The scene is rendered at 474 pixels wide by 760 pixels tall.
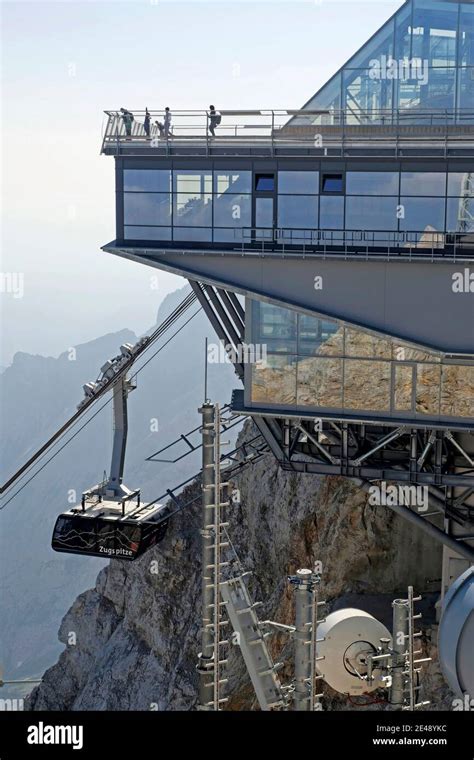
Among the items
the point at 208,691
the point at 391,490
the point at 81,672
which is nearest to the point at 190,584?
the point at 81,672

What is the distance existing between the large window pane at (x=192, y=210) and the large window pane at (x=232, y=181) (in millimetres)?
508

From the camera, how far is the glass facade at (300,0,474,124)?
3834cm

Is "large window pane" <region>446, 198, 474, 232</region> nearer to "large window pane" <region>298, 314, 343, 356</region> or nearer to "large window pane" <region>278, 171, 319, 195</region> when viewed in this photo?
"large window pane" <region>278, 171, 319, 195</region>

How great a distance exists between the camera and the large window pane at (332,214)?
38.6 meters

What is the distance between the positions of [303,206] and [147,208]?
18.0 ft

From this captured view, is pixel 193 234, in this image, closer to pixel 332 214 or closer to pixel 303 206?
pixel 303 206

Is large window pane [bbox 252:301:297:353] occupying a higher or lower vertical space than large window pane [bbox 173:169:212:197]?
lower

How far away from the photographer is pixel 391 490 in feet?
140

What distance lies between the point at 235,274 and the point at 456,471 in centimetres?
1001

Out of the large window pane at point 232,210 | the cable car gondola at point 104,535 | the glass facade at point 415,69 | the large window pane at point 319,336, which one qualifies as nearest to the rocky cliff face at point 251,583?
the cable car gondola at point 104,535

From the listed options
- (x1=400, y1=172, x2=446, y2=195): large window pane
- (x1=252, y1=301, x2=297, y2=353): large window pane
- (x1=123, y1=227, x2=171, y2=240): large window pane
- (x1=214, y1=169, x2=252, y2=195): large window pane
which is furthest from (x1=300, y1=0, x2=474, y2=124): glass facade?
(x1=252, y1=301, x2=297, y2=353): large window pane

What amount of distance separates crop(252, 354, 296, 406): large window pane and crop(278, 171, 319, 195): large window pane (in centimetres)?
553

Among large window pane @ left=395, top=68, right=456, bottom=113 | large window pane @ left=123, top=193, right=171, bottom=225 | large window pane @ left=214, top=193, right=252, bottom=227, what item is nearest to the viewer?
large window pane @ left=395, top=68, right=456, bottom=113

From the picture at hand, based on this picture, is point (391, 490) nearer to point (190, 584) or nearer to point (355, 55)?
point (355, 55)
